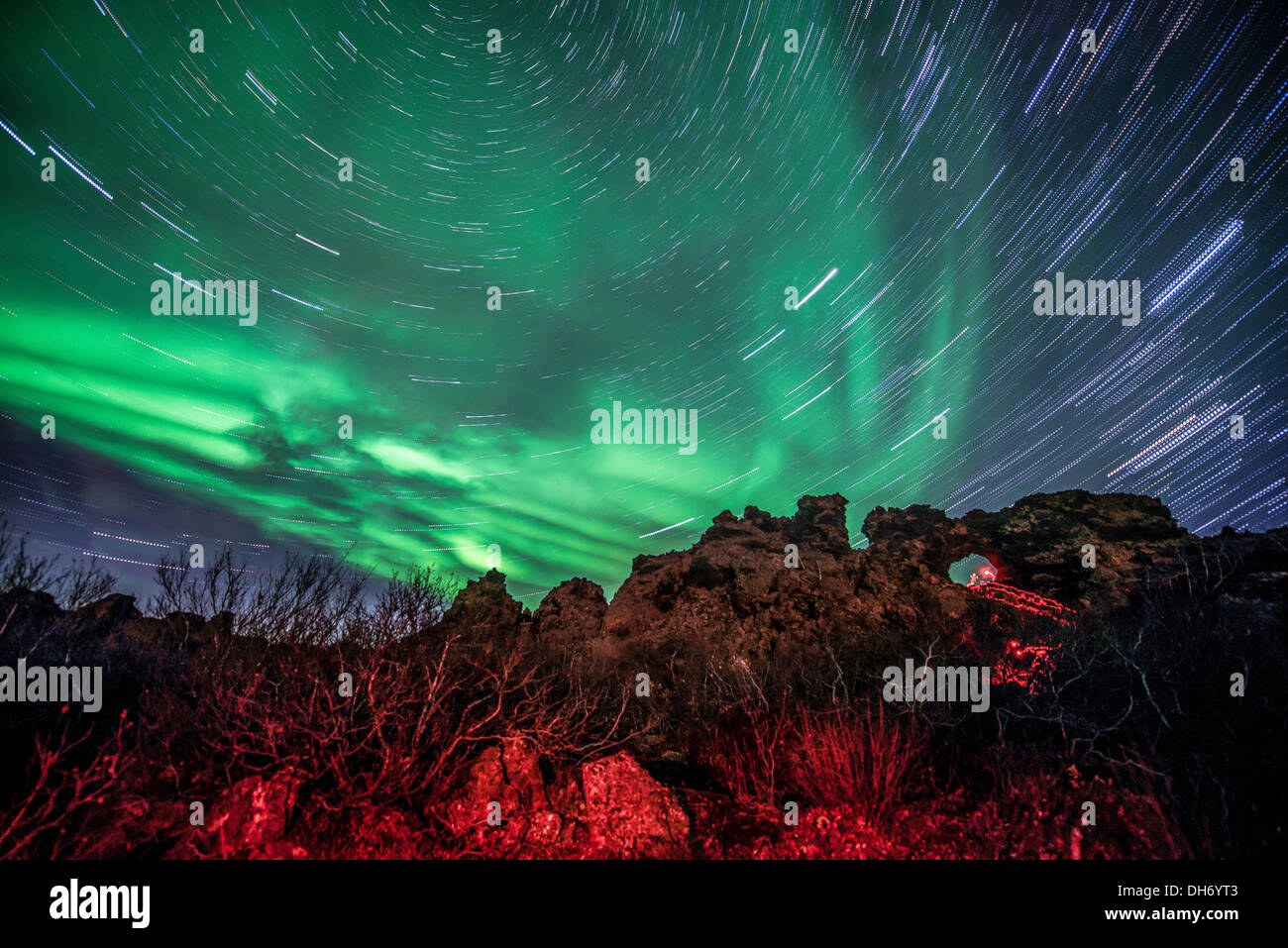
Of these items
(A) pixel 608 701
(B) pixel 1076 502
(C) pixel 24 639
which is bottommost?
(A) pixel 608 701

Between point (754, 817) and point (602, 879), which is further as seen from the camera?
point (754, 817)

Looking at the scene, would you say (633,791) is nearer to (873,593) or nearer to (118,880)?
(118,880)

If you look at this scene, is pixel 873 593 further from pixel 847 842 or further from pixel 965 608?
pixel 847 842

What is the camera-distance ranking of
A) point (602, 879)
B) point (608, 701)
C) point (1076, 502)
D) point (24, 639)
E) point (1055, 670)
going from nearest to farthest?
1. point (602, 879)
2. point (1055, 670)
3. point (24, 639)
4. point (608, 701)
5. point (1076, 502)

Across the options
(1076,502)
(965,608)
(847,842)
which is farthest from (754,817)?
(1076,502)

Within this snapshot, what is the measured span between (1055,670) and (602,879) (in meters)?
8.27

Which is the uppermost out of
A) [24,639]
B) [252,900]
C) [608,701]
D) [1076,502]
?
[1076,502]

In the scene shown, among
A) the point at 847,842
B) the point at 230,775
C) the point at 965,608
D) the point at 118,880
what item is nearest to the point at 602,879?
the point at 847,842

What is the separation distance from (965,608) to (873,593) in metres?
3.46

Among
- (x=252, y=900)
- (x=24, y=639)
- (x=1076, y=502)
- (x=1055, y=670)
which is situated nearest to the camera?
(x=252, y=900)

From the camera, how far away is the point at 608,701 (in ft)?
37.3

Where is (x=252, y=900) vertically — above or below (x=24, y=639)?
below

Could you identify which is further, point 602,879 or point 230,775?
point 230,775

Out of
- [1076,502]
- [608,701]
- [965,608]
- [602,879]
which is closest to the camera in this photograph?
[602,879]
